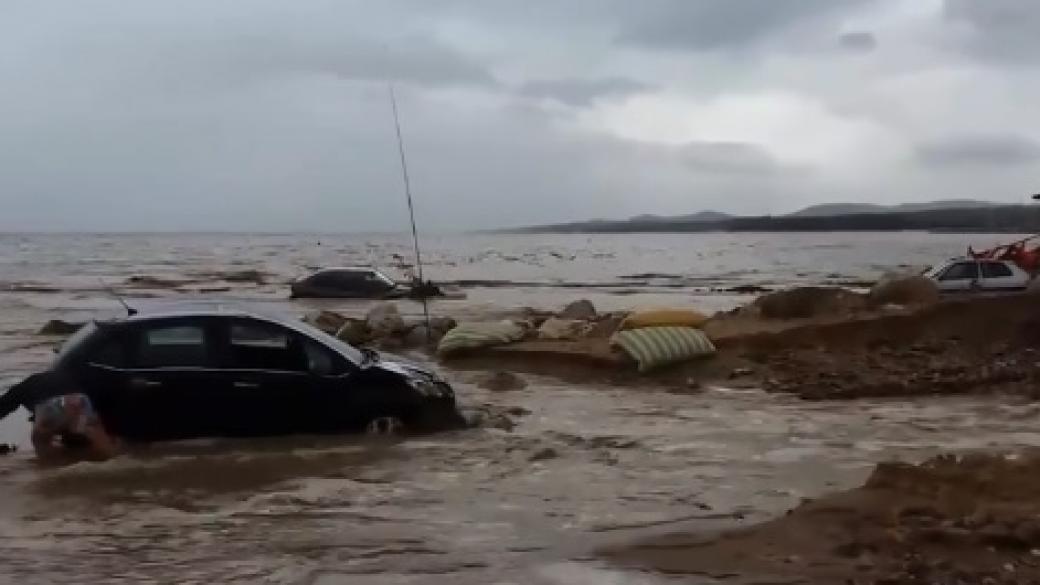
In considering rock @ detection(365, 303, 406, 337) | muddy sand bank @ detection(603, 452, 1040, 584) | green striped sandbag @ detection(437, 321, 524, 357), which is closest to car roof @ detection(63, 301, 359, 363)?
muddy sand bank @ detection(603, 452, 1040, 584)

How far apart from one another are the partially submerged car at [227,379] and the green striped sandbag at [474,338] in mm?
7399

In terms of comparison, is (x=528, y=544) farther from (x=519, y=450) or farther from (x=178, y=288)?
(x=178, y=288)

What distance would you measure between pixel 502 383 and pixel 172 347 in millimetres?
6085

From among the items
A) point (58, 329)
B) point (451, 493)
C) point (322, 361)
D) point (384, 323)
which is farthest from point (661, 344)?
point (58, 329)

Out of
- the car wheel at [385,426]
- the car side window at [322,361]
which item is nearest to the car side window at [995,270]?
the car wheel at [385,426]

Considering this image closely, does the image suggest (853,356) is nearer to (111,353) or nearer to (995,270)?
(111,353)

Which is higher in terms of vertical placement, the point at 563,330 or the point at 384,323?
the point at 384,323

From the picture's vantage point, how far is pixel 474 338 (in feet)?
64.2

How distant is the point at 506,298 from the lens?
42.1 meters

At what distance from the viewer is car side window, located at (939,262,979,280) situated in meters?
28.1

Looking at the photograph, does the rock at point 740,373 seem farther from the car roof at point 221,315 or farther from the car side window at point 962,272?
the car side window at point 962,272

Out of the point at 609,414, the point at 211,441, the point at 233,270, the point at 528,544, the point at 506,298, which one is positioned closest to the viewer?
the point at 528,544

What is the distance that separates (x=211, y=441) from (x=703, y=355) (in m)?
8.45

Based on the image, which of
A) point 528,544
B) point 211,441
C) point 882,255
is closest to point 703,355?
point 211,441
